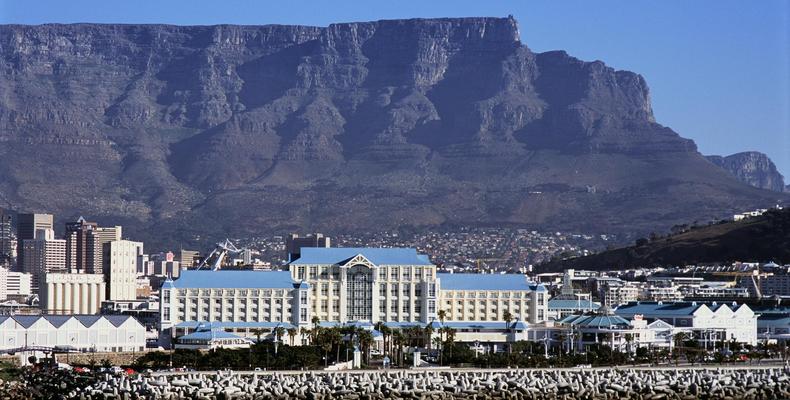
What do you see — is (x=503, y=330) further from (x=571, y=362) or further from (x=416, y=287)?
(x=571, y=362)

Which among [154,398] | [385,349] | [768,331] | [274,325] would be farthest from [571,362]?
[768,331]

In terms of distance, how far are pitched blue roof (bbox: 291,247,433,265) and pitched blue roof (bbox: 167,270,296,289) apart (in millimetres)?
2004

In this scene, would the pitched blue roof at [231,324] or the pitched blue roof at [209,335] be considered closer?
the pitched blue roof at [209,335]

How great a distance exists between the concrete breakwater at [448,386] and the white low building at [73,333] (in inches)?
1324

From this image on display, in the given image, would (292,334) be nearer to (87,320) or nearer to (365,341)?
(365,341)

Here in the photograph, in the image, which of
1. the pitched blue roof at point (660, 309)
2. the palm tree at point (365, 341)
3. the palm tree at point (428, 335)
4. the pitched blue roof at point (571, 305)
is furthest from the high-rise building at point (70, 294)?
the palm tree at point (365, 341)

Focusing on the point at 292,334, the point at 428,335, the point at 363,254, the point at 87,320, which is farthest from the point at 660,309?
the point at 87,320

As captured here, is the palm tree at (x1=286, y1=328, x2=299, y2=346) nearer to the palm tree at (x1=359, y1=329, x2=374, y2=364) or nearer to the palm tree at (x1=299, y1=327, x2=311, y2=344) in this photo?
the palm tree at (x1=299, y1=327, x2=311, y2=344)

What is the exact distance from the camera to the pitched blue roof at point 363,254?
137000mm

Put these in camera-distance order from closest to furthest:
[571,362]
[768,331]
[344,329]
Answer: [571,362]
[344,329]
[768,331]

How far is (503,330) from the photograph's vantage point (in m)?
135

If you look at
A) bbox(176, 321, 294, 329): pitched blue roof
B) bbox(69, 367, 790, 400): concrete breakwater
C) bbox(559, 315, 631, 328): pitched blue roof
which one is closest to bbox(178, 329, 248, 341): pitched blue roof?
bbox(176, 321, 294, 329): pitched blue roof

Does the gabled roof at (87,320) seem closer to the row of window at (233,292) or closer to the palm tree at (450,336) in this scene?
the row of window at (233,292)

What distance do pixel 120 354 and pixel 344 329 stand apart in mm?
14256
